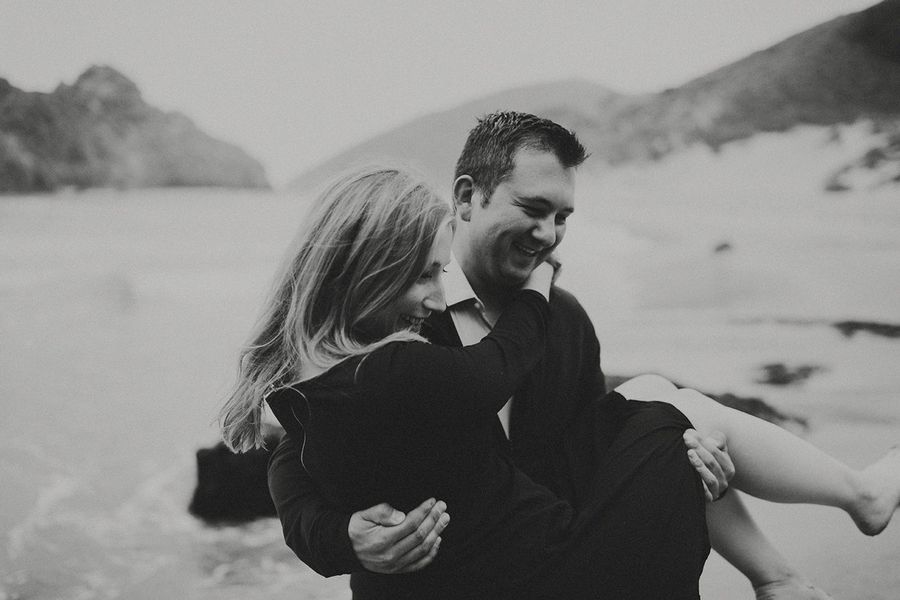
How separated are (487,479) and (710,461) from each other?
32cm

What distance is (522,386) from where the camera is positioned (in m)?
1.12

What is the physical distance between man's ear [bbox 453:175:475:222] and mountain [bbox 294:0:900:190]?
2.23 feet

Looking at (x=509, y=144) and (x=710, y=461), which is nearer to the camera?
(x=710, y=461)

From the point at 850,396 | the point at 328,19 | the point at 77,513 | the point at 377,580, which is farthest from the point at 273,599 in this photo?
the point at 328,19

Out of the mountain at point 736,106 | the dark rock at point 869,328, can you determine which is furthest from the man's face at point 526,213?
the dark rock at point 869,328

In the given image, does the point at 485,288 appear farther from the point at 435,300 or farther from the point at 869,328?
the point at 869,328

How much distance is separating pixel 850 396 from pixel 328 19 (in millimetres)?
1788

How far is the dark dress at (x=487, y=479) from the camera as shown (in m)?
0.79

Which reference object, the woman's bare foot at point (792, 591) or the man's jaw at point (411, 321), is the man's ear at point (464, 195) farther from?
the woman's bare foot at point (792, 591)

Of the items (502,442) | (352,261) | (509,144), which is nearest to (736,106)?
(509,144)

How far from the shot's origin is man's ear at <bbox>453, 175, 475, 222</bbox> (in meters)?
1.30

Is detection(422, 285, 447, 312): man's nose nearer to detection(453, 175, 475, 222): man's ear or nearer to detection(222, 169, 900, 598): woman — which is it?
A: detection(222, 169, 900, 598): woman

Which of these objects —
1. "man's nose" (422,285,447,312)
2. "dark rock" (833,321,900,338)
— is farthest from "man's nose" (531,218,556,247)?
"dark rock" (833,321,900,338)

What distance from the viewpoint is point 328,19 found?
86.2 inches
